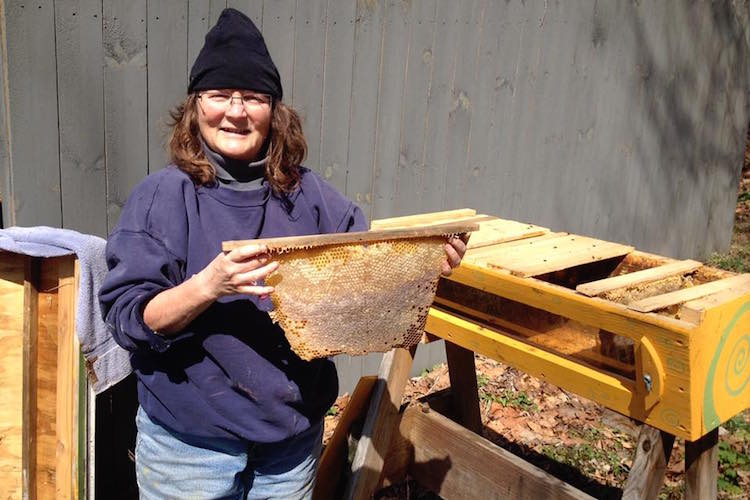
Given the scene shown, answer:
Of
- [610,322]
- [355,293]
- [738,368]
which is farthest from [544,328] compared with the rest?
[355,293]

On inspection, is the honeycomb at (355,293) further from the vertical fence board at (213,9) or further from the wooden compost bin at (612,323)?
the vertical fence board at (213,9)

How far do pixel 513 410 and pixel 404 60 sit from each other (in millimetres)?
2291

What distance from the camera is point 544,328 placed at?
2615mm

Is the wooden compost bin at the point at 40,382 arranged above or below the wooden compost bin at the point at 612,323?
below

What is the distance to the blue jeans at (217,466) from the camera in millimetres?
2045

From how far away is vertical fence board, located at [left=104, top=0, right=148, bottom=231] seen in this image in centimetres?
286

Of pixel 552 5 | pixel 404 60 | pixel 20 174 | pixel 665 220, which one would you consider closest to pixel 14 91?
pixel 20 174

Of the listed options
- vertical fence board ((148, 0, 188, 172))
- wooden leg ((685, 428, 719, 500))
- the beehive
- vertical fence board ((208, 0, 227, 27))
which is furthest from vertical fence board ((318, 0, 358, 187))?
wooden leg ((685, 428, 719, 500))

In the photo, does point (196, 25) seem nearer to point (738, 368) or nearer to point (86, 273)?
point (86, 273)

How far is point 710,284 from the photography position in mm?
2273

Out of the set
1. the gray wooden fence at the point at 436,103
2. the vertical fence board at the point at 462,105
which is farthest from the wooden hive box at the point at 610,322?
the vertical fence board at the point at 462,105

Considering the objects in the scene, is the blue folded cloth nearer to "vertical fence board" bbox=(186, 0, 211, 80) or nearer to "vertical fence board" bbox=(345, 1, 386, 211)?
"vertical fence board" bbox=(186, 0, 211, 80)

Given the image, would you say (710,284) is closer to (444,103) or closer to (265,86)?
(265,86)

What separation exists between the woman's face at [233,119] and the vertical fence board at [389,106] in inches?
82.2
